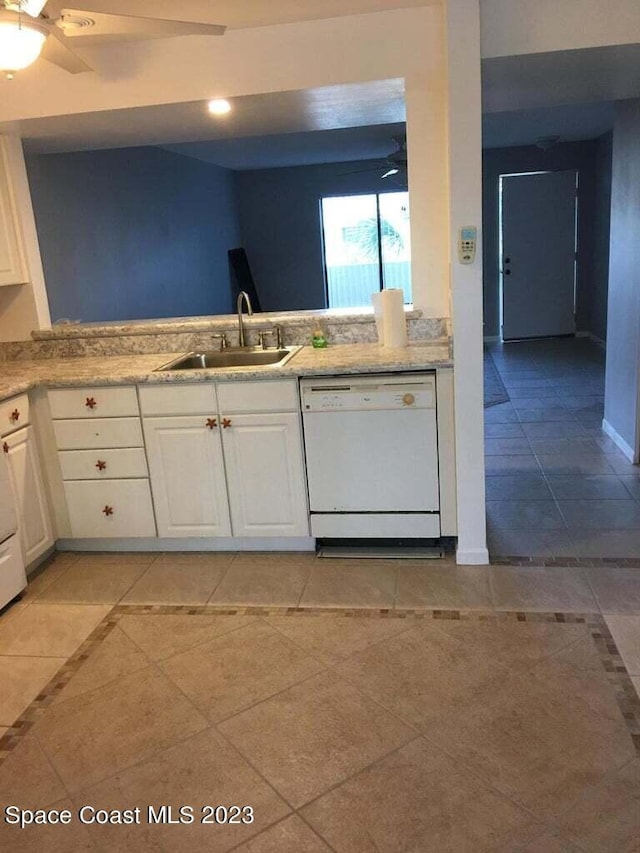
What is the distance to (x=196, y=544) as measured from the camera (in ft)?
10.9

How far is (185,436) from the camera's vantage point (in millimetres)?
3143

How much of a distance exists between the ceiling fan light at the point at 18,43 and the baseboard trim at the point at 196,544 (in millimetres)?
2023

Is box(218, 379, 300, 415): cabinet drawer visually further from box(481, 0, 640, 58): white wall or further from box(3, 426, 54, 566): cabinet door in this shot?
box(481, 0, 640, 58): white wall

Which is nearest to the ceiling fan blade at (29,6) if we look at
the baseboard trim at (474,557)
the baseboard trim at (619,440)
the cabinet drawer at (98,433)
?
the cabinet drawer at (98,433)

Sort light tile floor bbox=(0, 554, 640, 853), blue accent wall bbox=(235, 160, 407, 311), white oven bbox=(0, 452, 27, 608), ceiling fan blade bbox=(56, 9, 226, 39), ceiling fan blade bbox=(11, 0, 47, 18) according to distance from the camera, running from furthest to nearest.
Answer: blue accent wall bbox=(235, 160, 407, 311), white oven bbox=(0, 452, 27, 608), ceiling fan blade bbox=(56, 9, 226, 39), ceiling fan blade bbox=(11, 0, 47, 18), light tile floor bbox=(0, 554, 640, 853)

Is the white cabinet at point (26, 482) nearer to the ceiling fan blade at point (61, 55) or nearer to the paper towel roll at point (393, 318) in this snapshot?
the ceiling fan blade at point (61, 55)

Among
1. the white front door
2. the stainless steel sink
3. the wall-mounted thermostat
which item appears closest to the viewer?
the wall-mounted thermostat

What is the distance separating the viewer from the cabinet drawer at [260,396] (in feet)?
9.89

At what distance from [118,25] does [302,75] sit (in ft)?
3.22

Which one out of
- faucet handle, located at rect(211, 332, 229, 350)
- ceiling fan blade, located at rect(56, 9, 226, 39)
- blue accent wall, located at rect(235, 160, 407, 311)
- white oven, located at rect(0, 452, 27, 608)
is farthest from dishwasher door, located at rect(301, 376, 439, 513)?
blue accent wall, located at rect(235, 160, 407, 311)

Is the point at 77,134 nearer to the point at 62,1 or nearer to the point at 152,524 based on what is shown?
the point at 62,1

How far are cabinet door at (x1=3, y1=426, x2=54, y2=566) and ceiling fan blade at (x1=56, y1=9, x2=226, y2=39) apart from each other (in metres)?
1.60

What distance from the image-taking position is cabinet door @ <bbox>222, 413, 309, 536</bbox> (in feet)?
10.1

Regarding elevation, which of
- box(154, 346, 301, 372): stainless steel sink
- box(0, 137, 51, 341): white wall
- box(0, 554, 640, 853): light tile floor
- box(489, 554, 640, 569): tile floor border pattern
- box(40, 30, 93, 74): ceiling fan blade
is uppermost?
box(40, 30, 93, 74): ceiling fan blade
